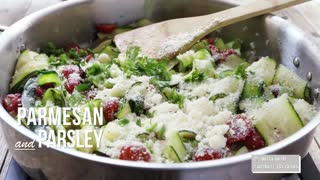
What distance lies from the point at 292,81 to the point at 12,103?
734 millimetres

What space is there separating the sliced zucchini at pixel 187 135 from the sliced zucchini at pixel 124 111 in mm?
166

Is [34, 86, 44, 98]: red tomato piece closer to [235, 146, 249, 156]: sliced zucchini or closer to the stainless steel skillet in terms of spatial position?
the stainless steel skillet

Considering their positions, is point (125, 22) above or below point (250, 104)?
above

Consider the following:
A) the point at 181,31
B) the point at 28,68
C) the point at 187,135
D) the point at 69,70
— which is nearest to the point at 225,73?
the point at 181,31

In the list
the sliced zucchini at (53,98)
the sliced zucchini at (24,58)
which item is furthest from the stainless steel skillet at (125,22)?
the sliced zucchini at (53,98)

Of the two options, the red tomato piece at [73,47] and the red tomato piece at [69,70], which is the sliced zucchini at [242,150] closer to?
the red tomato piece at [69,70]

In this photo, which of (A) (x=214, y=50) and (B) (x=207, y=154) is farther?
(A) (x=214, y=50)

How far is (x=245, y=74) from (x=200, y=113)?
0.25m

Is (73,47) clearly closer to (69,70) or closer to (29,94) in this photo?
(69,70)

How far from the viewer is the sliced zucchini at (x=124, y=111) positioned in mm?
1083

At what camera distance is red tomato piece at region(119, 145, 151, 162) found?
901mm

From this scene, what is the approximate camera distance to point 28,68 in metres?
1.23

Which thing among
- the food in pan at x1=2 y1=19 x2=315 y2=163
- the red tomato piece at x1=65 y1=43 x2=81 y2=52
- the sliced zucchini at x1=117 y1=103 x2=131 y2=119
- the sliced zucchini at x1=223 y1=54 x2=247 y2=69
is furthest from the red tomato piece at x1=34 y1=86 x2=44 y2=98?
the sliced zucchini at x1=223 y1=54 x2=247 y2=69

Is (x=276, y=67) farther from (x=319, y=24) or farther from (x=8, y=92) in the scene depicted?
(x=8, y=92)
